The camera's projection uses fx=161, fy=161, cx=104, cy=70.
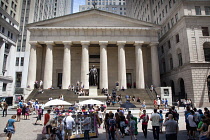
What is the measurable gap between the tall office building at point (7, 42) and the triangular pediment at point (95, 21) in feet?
38.2

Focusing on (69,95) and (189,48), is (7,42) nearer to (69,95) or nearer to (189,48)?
(69,95)

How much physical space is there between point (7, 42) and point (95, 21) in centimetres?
2485

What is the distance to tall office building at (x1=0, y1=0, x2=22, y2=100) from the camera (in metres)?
39.3

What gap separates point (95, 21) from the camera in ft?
115

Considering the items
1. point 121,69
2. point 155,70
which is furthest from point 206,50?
point 121,69

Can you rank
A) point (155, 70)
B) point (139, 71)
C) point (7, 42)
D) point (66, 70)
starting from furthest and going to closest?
1. point (7, 42)
2. point (155, 70)
3. point (139, 71)
4. point (66, 70)

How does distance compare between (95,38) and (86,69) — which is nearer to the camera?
(86,69)

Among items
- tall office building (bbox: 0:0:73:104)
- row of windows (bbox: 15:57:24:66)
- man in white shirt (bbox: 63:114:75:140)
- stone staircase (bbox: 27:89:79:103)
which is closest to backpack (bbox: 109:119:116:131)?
man in white shirt (bbox: 63:114:75:140)

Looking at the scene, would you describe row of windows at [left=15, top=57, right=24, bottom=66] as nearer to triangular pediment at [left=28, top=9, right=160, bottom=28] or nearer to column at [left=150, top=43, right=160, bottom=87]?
triangular pediment at [left=28, top=9, right=160, bottom=28]

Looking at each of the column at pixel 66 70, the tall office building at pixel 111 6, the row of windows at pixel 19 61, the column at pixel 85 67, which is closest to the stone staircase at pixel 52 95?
the column at pixel 66 70

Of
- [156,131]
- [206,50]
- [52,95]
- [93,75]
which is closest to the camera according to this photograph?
[156,131]

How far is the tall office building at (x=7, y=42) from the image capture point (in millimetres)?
39344

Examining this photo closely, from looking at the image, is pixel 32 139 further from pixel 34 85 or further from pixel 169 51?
pixel 169 51

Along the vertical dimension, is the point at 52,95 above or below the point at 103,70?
below
